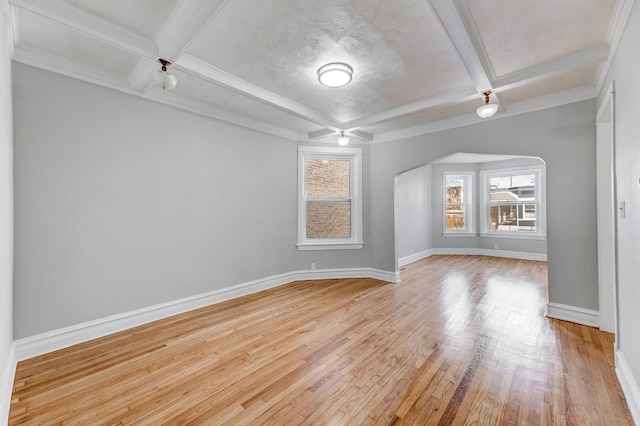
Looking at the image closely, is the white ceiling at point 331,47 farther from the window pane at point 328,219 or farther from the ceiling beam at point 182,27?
the window pane at point 328,219

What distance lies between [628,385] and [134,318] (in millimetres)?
4233

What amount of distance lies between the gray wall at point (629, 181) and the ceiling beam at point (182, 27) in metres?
2.63

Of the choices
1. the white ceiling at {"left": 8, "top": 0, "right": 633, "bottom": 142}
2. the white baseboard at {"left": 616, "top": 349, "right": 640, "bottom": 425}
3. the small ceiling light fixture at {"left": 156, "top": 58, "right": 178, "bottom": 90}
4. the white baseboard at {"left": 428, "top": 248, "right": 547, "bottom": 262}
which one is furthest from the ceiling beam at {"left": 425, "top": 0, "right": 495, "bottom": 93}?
the white baseboard at {"left": 428, "top": 248, "right": 547, "bottom": 262}

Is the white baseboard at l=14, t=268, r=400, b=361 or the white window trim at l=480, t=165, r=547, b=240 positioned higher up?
the white window trim at l=480, t=165, r=547, b=240

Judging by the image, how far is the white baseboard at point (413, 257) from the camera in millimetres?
6473

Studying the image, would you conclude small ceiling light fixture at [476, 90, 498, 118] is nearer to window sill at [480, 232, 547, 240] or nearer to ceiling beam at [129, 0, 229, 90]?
ceiling beam at [129, 0, 229, 90]

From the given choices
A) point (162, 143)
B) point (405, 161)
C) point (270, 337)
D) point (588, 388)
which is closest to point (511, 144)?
point (405, 161)

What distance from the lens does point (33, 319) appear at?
2387 millimetres

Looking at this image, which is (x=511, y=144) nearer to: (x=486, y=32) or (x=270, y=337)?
(x=486, y=32)

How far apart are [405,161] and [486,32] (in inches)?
100

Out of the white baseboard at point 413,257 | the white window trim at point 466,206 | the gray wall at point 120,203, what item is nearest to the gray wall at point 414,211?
the white baseboard at point 413,257

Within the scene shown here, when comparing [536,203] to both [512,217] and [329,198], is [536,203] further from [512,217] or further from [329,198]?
[329,198]

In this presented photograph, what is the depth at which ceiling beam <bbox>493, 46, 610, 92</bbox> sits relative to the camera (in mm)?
2330

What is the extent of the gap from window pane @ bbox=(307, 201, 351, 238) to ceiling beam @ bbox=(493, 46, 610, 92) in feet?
9.72
